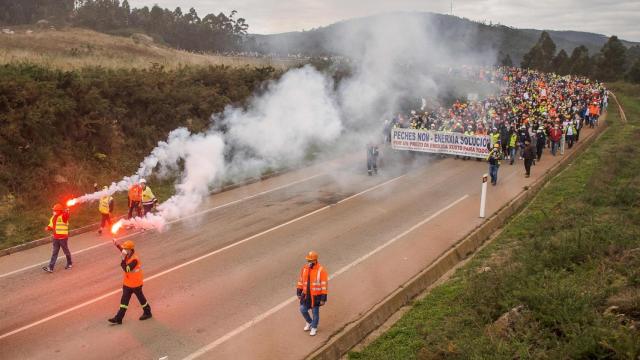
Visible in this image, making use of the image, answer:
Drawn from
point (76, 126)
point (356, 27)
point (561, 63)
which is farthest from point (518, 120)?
point (561, 63)

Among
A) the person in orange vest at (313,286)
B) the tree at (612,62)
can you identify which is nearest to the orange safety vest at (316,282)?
the person in orange vest at (313,286)

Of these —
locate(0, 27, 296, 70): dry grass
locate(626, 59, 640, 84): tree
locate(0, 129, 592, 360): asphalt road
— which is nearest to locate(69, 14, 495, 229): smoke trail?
locate(0, 129, 592, 360): asphalt road

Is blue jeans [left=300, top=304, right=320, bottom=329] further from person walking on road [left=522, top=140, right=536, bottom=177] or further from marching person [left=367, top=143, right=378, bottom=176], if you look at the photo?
person walking on road [left=522, top=140, right=536, bottom=177]

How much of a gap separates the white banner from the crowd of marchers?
424 mm

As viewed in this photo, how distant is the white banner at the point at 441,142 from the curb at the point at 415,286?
637cm

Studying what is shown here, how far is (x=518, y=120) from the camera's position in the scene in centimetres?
2639

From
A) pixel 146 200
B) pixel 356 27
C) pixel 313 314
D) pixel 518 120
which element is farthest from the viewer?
pixel 356 27

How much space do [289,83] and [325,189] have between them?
9.02m

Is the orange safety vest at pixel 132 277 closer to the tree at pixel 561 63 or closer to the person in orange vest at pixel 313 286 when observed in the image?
the person in orange vest at pixel 313 286

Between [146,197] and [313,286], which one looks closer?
[313,286]

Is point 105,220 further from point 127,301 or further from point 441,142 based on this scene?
point 441,142

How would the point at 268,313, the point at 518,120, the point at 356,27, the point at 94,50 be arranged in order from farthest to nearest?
1. the point at 94,50
2. the point at 356,27
3. the point at 518,120
4. the point at 268,313

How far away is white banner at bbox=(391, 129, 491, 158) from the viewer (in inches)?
960

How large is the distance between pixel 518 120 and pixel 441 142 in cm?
416
